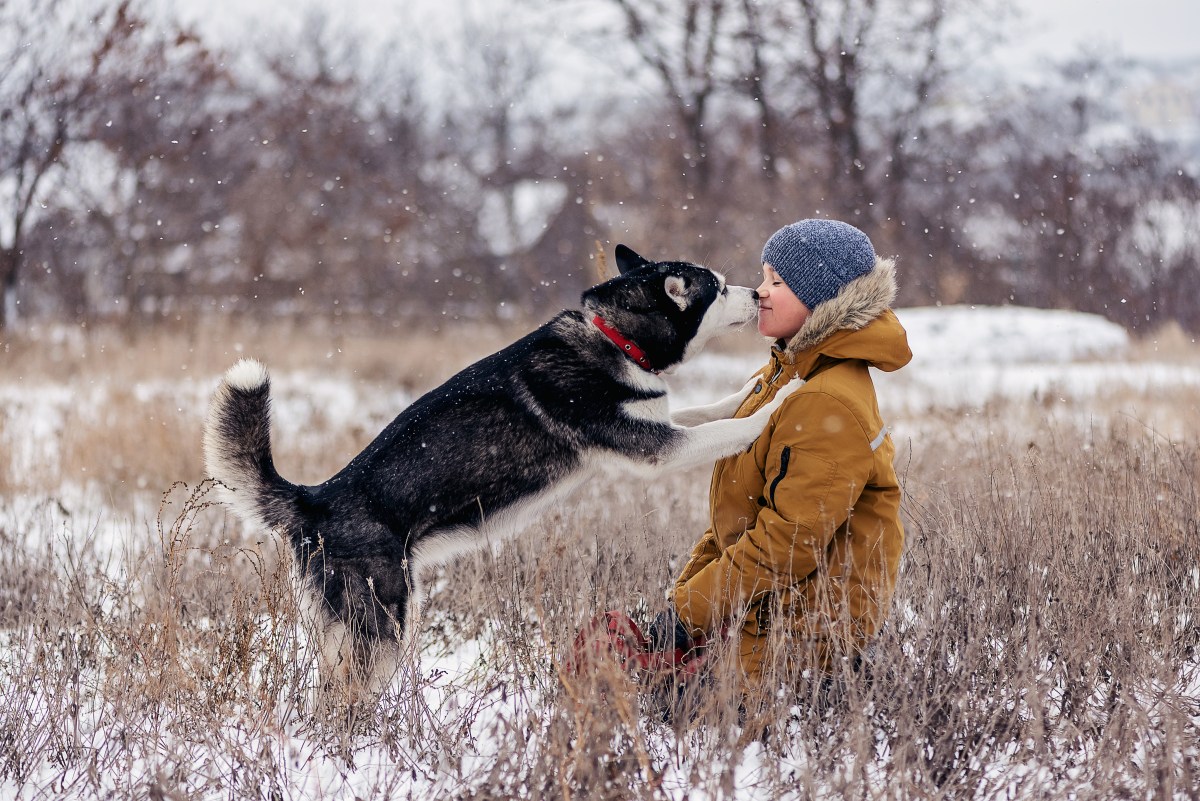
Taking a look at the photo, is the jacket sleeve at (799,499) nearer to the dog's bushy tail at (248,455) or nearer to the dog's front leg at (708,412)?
the dog's front leg at (708,412)

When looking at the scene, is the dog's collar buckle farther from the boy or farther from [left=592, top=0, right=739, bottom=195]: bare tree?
[left=592, top=0, right=739, bottom=195]: bare tree

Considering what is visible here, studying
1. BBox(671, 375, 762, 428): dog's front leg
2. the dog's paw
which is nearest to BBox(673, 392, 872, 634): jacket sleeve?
the dog's paw

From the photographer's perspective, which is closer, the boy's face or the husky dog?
the boy's face

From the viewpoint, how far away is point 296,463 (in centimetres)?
702

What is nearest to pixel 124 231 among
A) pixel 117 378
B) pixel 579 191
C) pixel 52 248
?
pixel 52 248

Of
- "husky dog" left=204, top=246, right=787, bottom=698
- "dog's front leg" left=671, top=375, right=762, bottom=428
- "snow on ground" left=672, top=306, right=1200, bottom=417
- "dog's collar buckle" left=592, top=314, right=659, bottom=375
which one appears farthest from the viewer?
"snow on ground" left=672, top=306, right=1200, bottom=417

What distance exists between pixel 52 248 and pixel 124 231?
1.01m

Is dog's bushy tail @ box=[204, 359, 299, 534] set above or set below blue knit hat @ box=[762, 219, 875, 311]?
below

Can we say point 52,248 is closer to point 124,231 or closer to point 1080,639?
point 124,231

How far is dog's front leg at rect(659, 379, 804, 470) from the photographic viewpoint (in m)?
3.00

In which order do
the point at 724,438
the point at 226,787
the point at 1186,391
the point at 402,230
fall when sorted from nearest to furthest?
1. the point at 226,787
2. the point at 724,438
3. the point at 1186,391
4. the point at 402,230

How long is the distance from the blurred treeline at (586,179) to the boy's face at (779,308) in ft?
34.4

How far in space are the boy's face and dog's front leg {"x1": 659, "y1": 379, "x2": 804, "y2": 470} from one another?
0.16 m

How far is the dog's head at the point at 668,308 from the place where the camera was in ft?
11.9
